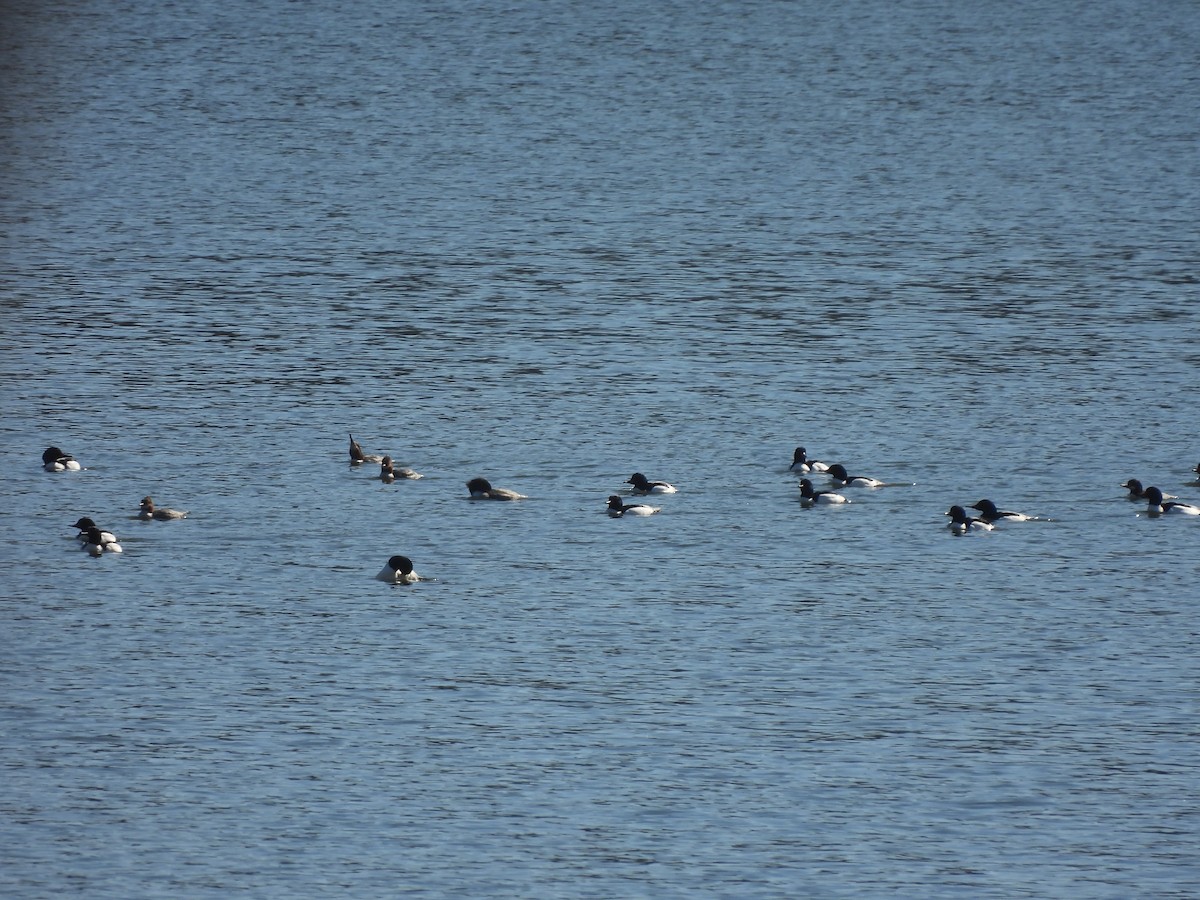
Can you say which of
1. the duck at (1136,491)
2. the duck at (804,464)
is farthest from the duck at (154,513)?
the duck at (1136,491)

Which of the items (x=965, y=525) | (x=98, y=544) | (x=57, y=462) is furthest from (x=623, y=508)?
(x=57, y=462)

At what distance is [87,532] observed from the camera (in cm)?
3788

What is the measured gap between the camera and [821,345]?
183 feet

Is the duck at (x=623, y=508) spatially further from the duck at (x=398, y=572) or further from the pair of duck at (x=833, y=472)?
the duck at (x=398, y=572)

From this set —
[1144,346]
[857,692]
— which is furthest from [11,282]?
[857,692]

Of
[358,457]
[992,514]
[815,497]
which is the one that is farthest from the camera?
[358,457]

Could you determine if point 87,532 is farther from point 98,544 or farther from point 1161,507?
point 1161,507

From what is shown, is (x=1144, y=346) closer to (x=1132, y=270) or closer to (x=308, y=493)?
(x=1132, y=270)

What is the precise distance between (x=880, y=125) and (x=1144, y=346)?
46838mm

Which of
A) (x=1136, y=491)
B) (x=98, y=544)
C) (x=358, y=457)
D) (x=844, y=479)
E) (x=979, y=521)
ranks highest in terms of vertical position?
(x=358, y=457)

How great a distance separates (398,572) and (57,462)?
10121mm

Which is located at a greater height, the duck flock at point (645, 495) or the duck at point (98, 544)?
the duck flock at point (645, 495)

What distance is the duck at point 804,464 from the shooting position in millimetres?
42844

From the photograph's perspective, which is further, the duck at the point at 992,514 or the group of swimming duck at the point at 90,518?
the duck at the point at 992,514
